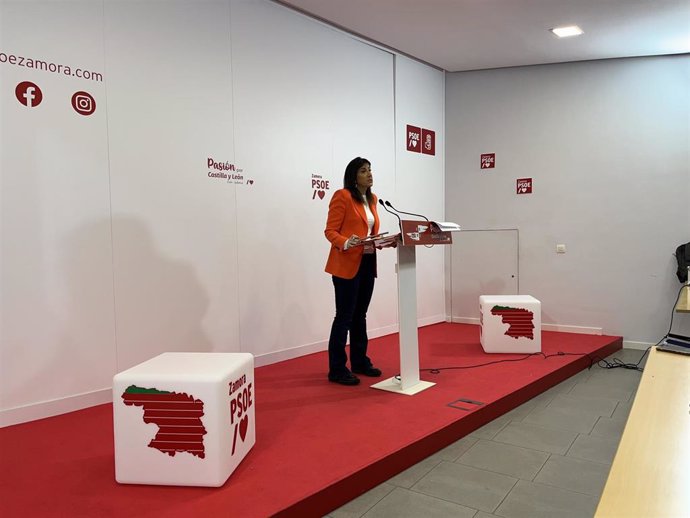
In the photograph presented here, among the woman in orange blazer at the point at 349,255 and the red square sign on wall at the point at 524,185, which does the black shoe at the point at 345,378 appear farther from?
the red square sign on wall at the point at 524,185

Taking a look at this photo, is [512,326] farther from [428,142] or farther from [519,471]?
[428,142]

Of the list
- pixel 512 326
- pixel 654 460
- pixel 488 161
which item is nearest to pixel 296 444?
pixel 654 460

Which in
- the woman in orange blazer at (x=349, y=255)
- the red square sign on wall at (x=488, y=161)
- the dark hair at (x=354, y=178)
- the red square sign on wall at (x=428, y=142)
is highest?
the red square sign on wall at (x=428, y=142)

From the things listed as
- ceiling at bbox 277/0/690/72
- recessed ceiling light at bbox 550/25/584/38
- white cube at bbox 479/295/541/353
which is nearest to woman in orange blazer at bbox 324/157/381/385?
white cube at bbox 479/295/541/353

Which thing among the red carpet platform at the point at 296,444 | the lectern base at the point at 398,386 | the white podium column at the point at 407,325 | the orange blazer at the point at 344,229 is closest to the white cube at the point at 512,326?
the red carpet platform at the point at 296,444

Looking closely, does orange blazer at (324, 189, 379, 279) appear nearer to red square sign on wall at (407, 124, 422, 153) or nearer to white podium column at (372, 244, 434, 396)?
white podium column at (372, 244, 434, 396)

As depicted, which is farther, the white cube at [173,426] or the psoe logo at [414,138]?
the psoe logo at [414,138]

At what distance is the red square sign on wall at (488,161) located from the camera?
6.00 metres

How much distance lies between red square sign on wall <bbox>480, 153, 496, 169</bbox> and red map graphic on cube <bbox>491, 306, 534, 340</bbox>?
2.15 meters

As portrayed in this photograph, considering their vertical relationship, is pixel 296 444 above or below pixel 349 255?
below

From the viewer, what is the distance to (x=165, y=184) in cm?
359

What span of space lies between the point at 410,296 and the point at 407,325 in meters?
0.18

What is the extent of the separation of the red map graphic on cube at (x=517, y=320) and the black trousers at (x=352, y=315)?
1331 millimetres

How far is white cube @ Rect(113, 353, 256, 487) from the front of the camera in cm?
210
